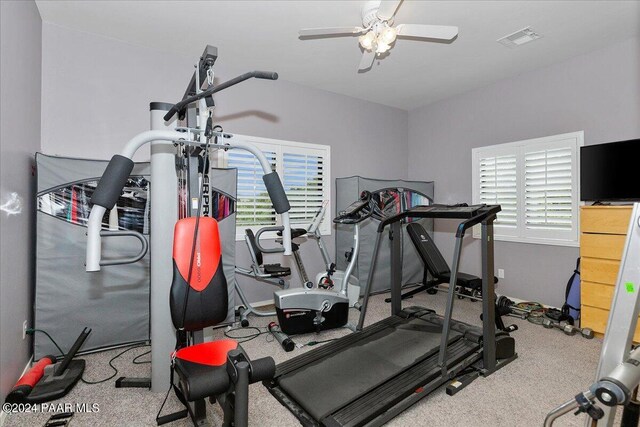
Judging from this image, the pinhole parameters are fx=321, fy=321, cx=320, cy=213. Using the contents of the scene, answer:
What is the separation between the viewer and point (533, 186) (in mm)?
4012

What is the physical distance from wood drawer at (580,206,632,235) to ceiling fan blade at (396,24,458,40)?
7.04ft

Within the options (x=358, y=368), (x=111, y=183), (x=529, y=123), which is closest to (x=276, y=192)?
(x=111, y=183)

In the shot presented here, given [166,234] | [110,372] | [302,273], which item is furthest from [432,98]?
[110,372]

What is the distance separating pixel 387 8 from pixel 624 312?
223 centimetres

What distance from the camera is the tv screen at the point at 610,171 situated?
293 centimetres

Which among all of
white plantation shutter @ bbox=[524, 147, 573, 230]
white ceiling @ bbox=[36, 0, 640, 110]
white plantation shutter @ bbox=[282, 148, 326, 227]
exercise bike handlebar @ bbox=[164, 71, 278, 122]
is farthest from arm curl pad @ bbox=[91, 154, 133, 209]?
white plantation shutter @ bbox=[524, 147, 573, 230]

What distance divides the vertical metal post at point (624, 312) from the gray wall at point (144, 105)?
3501 mm

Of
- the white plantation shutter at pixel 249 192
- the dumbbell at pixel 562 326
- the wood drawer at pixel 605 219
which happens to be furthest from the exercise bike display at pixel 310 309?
the wood drawer at pixel 605 219

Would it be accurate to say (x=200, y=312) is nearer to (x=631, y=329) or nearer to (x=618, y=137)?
(x=631, y=329)

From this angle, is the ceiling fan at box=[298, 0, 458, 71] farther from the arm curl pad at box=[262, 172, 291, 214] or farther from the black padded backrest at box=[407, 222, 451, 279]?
the black padded backrest at box=[407, 222, 451, 279]

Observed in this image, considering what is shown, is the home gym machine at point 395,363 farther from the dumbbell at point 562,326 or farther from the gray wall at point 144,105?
the gray wall at point 144,105

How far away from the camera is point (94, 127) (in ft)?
10.3

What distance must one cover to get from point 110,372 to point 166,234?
4.10 ft

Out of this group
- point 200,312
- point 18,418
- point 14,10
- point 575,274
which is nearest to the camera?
point 200,312
